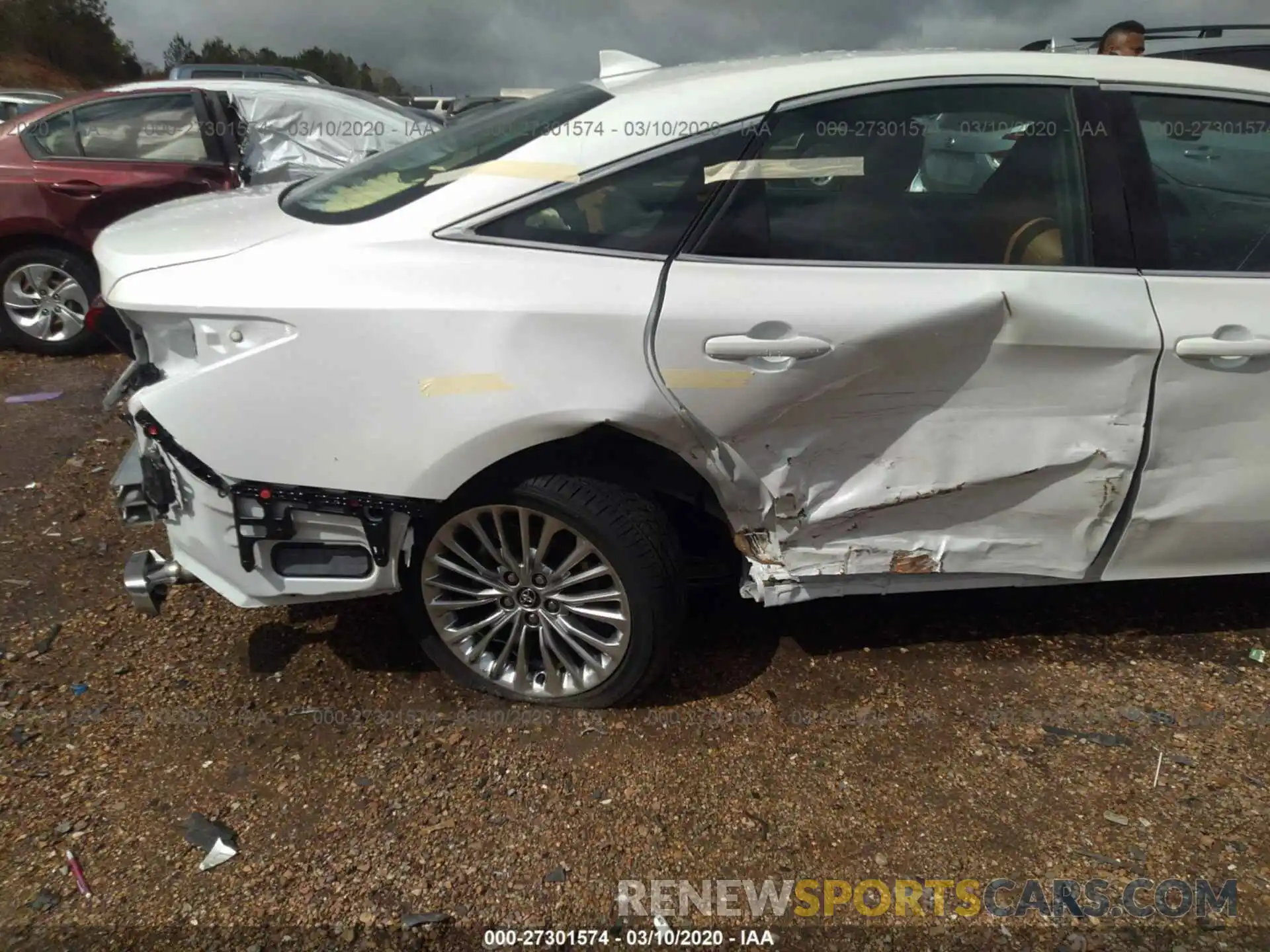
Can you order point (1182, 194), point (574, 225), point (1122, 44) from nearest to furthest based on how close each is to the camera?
point (574, 225), point (1182, 194), point (1122, 44)

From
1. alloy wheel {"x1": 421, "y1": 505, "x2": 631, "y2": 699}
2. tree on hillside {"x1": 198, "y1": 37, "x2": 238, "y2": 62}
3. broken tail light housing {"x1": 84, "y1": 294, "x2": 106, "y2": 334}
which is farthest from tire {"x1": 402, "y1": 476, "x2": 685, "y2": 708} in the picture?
tree on hillside {"x1": 198, "y1": 37, "x2": 238, "y2": 62}

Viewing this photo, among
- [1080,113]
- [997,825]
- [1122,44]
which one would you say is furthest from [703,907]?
[1122,44]

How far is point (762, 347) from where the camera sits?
6.57 ft

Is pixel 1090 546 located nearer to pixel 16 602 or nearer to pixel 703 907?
pixel 703 907

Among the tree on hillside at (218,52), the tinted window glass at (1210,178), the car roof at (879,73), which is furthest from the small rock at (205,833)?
the tree on hillside at (218,52)

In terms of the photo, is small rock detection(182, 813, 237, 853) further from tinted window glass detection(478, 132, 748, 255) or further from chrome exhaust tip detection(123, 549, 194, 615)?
tinted window glass detection(478, 132, 748, 255)

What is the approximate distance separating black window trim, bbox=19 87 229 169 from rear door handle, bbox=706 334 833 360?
467 centimetres

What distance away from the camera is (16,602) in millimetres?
2906

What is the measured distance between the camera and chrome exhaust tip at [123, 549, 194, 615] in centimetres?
230

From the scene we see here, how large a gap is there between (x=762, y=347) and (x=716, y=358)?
0.11 m

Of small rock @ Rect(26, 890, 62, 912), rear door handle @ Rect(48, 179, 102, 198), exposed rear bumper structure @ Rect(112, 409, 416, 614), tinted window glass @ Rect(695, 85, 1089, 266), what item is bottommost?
small rock @ Rect(26, 890, 62, 912)

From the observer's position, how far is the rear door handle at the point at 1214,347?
7.00ft

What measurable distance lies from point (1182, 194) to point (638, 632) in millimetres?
1955

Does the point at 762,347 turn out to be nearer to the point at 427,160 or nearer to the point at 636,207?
the point at 636,207
